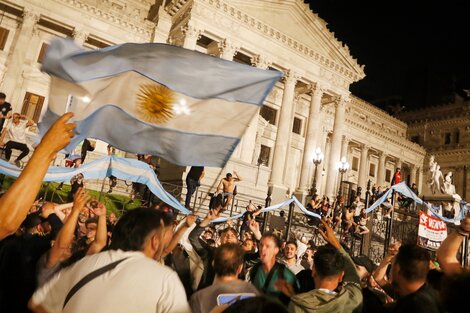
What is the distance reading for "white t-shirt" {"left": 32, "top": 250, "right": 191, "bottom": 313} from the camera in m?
1.99

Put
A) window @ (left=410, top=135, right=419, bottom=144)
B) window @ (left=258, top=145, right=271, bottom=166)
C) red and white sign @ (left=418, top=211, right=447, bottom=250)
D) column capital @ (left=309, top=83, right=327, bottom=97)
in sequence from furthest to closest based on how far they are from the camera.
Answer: window @ (left=410, top=135, right=419, bottom=144)
window @ (left=258, top=145, right=271, bottom=166)
column capital @ (left=309, top=83, right=327, bottom=97)
red and white sign @ (left=418, top=211, right=447, bottom=250)

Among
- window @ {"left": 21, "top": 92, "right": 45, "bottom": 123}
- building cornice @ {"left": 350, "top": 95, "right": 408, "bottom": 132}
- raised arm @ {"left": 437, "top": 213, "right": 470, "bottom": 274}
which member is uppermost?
building cornice @ {"left": 350, "top": 95, "right": 408, "bottom": 132}

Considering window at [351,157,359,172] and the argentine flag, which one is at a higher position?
window at [351,157,359,172]

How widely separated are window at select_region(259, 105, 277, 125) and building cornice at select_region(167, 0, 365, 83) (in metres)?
5.73

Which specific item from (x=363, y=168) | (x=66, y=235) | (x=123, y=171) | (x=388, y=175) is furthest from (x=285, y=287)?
(x=388, y=175)

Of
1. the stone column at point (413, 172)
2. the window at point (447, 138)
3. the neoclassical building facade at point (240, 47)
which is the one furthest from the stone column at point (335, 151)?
the window at point (447, 138)

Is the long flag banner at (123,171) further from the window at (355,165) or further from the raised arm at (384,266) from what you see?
the window at (355,165)

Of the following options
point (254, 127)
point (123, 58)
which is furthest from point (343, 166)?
point (123, 58)

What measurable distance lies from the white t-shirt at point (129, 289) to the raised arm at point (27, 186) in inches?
19.8

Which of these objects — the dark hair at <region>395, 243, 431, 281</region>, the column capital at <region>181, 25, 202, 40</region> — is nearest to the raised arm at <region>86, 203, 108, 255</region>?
the dark hair at <region>395, 243, 431, 281</region>

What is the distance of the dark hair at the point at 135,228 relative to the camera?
7.59 ft

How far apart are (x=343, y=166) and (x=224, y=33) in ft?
38.9

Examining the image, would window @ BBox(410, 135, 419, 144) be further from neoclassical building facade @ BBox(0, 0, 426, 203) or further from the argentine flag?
the argentine flag

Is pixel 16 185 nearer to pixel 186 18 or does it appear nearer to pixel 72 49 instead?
pixel 72 49
